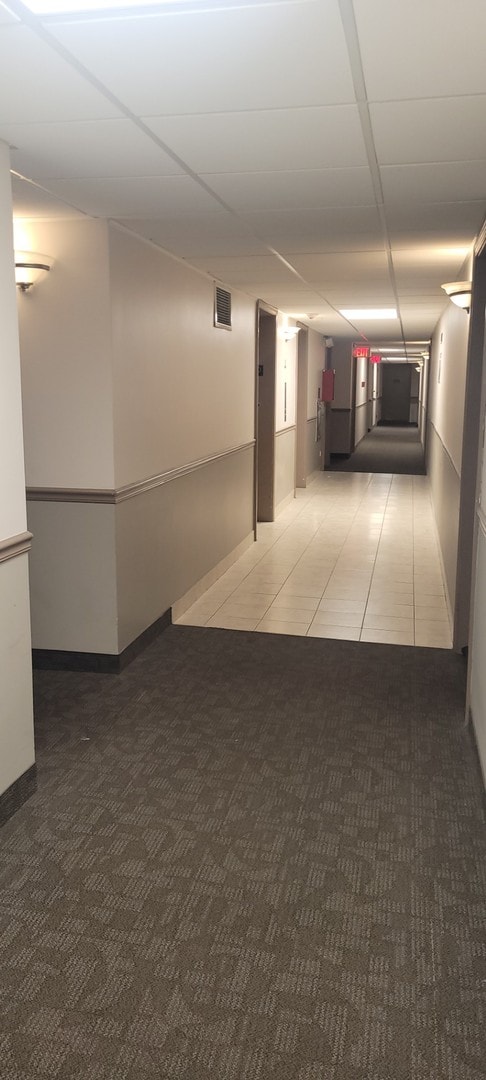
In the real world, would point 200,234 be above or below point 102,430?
above

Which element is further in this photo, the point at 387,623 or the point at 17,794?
the point at 387,623

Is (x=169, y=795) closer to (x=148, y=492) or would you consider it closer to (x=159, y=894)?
(x=159, y=894)

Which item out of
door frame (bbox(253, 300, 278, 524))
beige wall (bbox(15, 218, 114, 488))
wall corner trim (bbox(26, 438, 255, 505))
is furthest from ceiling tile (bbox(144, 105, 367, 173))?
door frame (bbox(253, 300, 278, 524))

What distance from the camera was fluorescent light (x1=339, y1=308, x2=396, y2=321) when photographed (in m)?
8.19

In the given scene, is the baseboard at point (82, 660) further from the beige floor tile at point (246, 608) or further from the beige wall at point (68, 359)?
the beige floor tile at point (246, 608)

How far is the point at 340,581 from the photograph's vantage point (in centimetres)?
627

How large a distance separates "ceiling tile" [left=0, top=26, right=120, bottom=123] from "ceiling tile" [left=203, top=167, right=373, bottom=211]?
0.77 meters

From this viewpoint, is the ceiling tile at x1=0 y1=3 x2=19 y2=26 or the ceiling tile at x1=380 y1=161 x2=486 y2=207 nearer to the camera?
the ceiling tile at x1=0 y1=3 x2=19 y2=26

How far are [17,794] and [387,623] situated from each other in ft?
9.46

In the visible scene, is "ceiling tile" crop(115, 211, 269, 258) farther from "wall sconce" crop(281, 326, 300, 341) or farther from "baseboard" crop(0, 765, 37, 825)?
"wall sconce" crop(281, 326, 300, 341)

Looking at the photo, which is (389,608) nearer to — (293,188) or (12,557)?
(293,188)

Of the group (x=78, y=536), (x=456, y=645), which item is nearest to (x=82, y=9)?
(x=78, y=536)

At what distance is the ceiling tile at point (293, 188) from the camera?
2.97 m

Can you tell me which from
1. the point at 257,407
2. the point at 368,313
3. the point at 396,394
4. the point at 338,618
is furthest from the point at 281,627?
the point at 396,394
